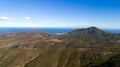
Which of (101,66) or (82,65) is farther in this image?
(82,65)

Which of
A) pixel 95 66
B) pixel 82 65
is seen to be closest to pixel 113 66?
pixel 95 66

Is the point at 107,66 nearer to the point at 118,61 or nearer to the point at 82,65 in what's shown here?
the point at 118,61

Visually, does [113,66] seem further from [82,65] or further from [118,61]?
[82,65]

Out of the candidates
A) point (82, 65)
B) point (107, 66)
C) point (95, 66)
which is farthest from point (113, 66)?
point (82, 65)

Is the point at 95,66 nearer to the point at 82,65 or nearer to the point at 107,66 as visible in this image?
the point at 107,66

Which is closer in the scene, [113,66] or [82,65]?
[113,66]

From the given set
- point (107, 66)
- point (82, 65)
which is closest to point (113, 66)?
point (107, 66)

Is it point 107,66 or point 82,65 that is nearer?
point 107,66

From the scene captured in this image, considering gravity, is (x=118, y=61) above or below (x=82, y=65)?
above
